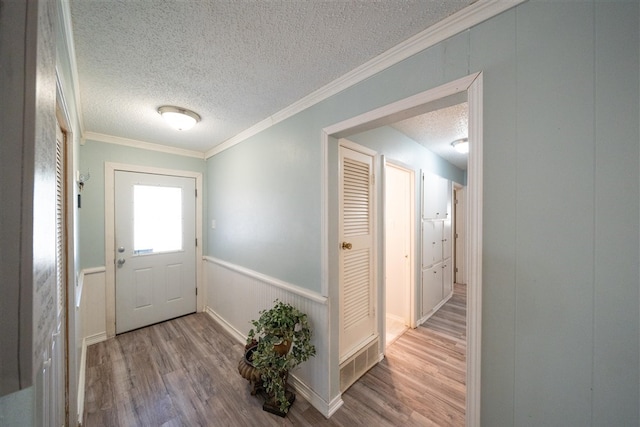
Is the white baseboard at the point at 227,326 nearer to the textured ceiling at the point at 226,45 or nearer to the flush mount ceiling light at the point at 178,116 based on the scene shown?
the flush mount ceiling light at the point at 178,116

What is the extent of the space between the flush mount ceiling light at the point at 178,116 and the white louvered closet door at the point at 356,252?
1.33 metres

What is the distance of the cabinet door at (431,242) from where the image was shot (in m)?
2.93

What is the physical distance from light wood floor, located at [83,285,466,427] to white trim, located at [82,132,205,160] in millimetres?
2213

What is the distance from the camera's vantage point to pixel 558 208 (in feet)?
2.73

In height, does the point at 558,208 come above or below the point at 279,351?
above

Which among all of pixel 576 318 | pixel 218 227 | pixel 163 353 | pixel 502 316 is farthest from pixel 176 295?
pixel 576 318

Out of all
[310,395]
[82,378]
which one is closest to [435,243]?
[310,395]

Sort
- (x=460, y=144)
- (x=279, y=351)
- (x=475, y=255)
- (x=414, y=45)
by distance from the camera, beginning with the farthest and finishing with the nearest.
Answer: (x=460, y=144)
(x=279, y=351)
(x=414, y=45)
(x=475, y=255)

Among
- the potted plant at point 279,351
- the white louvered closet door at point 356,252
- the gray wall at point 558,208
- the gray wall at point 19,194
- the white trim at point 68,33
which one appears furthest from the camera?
the white louvered closet door at point 356,252

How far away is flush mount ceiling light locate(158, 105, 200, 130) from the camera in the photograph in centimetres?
185

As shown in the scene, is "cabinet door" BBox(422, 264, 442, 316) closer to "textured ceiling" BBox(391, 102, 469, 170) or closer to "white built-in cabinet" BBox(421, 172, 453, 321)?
"white built-in cabinet" BBox(421, 172, 453, 321)

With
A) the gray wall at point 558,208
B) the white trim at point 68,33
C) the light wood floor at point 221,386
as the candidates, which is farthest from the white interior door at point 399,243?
the white trim at point 68,33

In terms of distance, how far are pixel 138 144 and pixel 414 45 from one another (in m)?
3.12

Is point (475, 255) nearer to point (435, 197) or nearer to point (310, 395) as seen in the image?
point (310, 395)
